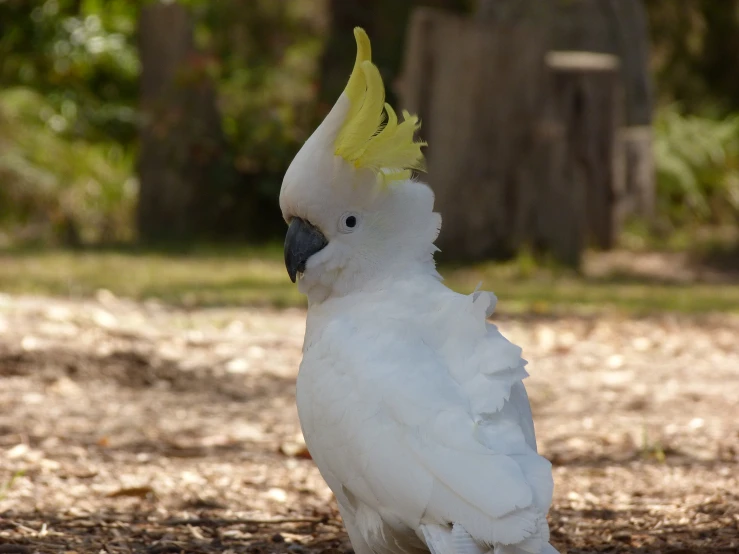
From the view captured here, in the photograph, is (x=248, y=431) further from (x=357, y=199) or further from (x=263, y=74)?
(x=263, y=74)

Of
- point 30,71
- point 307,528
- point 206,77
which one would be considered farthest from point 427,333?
point 30,71

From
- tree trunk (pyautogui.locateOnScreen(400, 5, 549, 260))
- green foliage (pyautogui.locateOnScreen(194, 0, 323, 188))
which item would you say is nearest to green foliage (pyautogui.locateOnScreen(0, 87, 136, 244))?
green foliage (pyautogui.locateOnScreen(194, 0, 323, 188))

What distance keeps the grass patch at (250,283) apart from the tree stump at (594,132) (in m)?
0.87

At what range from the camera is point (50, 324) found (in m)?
4.66

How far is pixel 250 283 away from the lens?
6.45 m

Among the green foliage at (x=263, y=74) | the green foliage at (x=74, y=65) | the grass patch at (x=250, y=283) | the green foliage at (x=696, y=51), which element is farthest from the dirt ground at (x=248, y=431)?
the green foliage at (x=696, y=51)

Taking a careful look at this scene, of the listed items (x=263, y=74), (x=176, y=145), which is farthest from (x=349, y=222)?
(x=263, y=74)

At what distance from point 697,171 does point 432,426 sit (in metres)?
9.08

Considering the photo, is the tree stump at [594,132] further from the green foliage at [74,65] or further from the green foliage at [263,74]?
the green foliage at [74,65]

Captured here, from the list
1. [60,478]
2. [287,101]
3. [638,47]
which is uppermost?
[638,47]

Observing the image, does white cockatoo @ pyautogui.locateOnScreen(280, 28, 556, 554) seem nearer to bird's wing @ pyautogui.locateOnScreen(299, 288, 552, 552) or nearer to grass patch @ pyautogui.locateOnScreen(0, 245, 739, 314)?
bird's wing @ pyautogui.locateOnScreen(299, 288, 552, 552)

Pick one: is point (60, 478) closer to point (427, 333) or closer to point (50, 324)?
point (427, 333)

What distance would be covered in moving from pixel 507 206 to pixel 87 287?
2869mm

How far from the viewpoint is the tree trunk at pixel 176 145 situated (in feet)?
28.3
